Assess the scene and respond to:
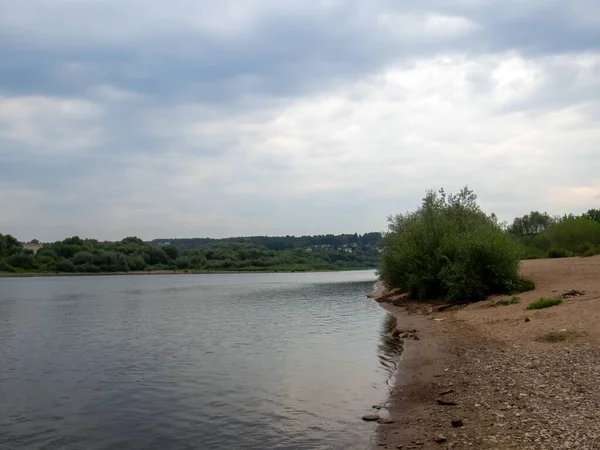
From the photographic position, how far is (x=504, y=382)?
16.0 m

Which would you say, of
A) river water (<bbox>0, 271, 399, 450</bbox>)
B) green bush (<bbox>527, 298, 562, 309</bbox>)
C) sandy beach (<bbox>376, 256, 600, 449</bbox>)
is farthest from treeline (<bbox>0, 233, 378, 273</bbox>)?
sandy beach (<bbox>376, 256, 600, 449</bbox>)

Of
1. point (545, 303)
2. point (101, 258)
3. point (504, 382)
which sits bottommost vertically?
point (504, 382)

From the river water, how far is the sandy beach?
1.27 meters

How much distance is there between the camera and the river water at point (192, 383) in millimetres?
13992

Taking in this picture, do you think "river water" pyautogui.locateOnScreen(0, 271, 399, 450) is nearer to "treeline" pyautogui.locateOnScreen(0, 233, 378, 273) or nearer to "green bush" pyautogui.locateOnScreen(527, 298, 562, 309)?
"green bush" pyautogui.locateOnScreen(527, 298, 562, 309)

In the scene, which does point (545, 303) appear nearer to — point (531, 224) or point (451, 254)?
point (451, 254)

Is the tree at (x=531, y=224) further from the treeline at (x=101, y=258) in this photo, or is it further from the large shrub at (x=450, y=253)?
the large shrub at (x=450, y=253)

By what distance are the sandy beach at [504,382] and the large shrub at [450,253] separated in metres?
7.65

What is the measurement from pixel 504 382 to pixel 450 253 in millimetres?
26320

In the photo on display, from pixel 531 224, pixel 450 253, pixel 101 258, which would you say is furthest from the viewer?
pixel 101 258

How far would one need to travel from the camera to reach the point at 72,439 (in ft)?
45.3

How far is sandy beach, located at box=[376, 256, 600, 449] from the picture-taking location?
1145 centimetres

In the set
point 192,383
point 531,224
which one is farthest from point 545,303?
point 531,224

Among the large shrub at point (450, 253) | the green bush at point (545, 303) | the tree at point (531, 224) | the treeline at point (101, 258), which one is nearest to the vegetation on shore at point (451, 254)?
the large shrub at point (450, 253)
